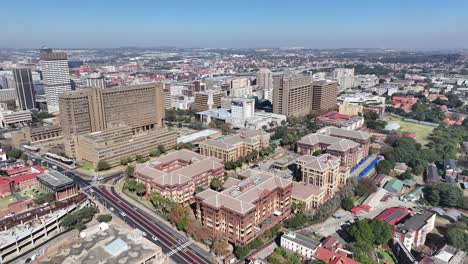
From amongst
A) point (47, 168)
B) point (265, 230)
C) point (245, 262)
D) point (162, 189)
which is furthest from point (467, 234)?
point (47, 168)

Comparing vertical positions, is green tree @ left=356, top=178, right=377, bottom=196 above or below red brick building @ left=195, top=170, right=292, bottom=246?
below

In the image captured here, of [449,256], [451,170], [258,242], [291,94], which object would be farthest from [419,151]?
[258,242]

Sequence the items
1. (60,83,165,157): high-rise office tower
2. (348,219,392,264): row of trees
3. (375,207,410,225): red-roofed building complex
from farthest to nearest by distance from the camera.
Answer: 1. (60,83,165,157): high-rise office tower
2. (375,207,410,225): red-roofed building complex
3. (348,219,392,264): row of trees

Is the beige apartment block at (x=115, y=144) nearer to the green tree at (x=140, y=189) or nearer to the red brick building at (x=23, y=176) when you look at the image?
the red brick building at (x=23, y=176)

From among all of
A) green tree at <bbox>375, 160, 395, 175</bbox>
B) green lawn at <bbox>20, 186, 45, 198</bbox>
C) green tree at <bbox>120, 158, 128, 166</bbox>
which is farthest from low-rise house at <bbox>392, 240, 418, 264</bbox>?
green lawn at <bbox>20, 186, 45, 198</bbox>

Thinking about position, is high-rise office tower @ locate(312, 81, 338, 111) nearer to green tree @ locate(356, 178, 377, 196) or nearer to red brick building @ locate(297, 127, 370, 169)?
red brick building @ locate(297, 127, 370, 169)

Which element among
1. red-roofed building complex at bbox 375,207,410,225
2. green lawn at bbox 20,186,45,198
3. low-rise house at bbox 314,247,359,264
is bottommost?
green lawn at bbox 20,186,45,198

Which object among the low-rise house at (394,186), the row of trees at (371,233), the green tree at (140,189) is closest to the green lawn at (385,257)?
the row of trees at (371,233)
